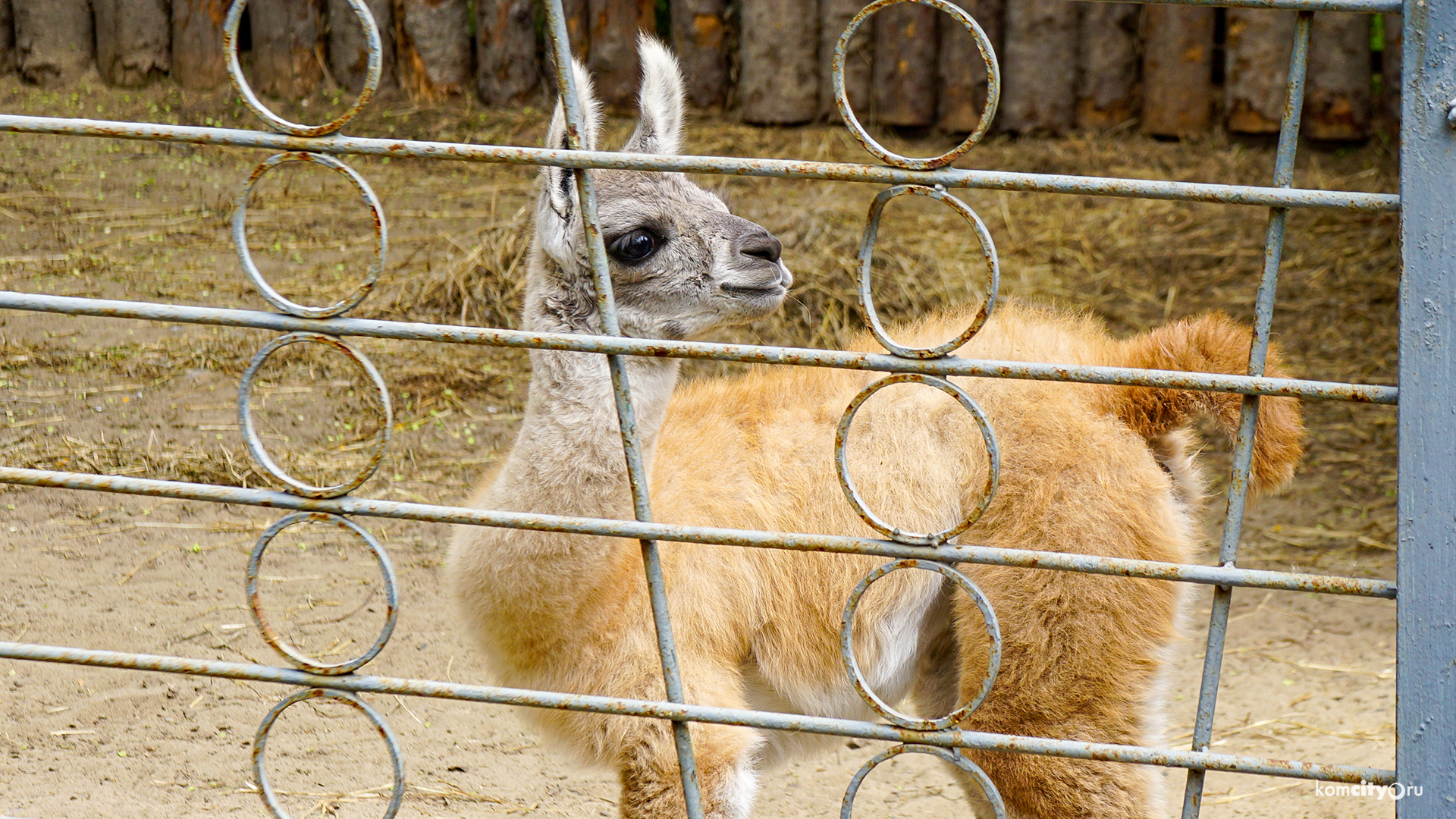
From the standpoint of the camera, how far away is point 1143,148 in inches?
303

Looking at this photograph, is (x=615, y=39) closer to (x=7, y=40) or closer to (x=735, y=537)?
(x=7, y=40)

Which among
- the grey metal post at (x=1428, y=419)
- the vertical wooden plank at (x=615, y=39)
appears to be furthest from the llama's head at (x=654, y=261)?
the vertical wooden plank at (x=615, y=39)

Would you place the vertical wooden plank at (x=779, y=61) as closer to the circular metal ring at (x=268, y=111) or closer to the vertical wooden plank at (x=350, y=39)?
the vertical wooden plank at (x=350, y=39)

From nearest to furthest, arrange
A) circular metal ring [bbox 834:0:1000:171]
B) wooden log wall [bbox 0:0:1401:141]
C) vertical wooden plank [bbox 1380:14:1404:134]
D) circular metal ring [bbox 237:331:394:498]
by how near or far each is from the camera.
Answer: circular metal ring [bbox 834:0:1000:171], circular metal ring [bbox 237:331:394:498], vertical wooden plank [bbox 1380:14:1404:134], wooden log wall [bbox 0:0:1401:141]

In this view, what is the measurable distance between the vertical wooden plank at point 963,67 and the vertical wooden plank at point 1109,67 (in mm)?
554

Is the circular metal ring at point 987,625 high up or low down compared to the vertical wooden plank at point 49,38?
down

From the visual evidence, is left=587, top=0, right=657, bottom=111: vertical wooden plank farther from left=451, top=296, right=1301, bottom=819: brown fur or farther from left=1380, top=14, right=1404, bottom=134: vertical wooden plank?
left=451, top=296, right=1301, bottom=819: brown fur

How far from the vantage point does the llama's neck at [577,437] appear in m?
2.44

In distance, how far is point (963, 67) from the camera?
7879 millimetres

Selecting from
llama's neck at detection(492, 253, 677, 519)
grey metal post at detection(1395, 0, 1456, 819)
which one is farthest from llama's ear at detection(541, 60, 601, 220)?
grey metal post at detection(1395, 0, 1456, 819)

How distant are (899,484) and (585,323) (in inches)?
31.6

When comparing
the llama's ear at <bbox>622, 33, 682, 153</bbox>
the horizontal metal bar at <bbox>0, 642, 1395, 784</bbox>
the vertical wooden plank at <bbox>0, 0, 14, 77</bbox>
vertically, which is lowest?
the horizontal metal bar at <bbox>0, 642, 1395, 784</bbox>

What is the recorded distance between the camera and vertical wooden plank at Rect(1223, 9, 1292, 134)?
7.44m

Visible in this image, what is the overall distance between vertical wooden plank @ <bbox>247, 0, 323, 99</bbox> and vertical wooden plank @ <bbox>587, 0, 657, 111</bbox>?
1.75m
